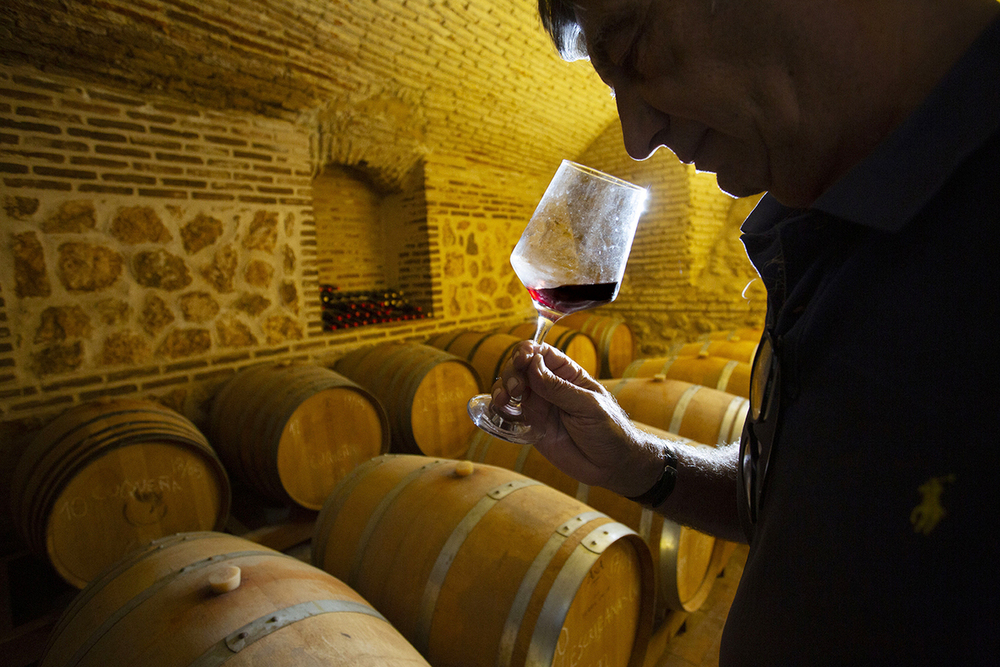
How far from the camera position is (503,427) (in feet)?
3.17

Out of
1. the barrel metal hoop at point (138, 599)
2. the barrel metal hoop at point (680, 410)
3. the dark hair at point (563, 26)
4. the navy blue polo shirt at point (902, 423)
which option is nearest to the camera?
the navy blue polo shirt at point (902, 423)

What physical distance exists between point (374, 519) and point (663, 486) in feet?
3.82

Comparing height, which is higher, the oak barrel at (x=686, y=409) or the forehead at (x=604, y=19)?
the forehead at (x=604, y=19)

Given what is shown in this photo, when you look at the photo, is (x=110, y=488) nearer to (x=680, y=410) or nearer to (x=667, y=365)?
(x=680, y=410)

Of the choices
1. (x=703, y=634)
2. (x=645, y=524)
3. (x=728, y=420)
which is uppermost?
(x=728, y=420)

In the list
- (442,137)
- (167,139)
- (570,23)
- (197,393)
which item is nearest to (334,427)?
(197,393)

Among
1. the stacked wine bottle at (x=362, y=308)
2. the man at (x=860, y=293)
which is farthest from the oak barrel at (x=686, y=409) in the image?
the stacked wine bottle at (x=362, y=308)

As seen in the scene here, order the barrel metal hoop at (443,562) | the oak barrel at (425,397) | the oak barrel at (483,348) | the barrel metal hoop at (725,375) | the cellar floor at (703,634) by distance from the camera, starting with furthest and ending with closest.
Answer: the oak barrel at (483,348), the oak barrel at (425,397), the barrel metal hoop at (725,375), the cellar floor at (703,634), the barrel metal hoop at (443,562)

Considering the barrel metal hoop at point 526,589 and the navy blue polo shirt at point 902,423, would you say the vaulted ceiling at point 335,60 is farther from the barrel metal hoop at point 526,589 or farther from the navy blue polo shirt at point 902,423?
the navy blue polo shirt at point 902,423

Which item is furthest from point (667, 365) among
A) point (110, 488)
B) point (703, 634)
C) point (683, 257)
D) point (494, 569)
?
point (683, 257)

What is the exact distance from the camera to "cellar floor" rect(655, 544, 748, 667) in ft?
7.32

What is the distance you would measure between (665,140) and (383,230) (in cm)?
599

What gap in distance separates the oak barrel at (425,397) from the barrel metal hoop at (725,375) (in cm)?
189

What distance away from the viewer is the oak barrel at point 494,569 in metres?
1.33
